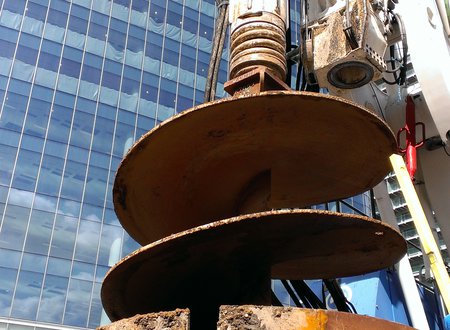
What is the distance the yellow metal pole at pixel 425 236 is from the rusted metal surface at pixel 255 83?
98 centimetres

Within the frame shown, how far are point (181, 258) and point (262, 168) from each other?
109cm

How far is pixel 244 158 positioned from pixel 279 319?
1544 millimetres

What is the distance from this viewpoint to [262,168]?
4273mm

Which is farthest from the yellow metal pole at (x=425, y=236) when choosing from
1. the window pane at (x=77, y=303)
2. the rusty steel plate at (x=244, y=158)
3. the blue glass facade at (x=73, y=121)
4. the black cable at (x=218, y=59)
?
the window pane at (x=77, y=303)

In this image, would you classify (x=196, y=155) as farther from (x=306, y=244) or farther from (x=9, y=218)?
(x=9, y=218)

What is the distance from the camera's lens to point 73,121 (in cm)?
4066

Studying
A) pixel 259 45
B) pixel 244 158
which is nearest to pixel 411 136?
pixel 259 45

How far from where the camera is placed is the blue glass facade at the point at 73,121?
115 feet

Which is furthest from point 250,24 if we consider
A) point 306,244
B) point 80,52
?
point 80,52

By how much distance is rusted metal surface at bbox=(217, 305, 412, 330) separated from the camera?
275cm

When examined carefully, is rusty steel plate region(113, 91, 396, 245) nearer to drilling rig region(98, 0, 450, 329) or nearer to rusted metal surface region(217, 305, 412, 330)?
drilling rig region(98, 0, 450, 329)

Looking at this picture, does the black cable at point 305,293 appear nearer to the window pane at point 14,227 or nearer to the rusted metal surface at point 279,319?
the rusted metal surface at point 279,319

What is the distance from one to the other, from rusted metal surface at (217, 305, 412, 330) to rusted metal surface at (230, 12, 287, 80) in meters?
1.85

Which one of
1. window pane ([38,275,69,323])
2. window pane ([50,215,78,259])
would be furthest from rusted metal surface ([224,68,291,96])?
window pane ([50,215,78,259])
